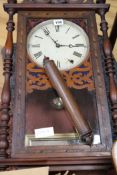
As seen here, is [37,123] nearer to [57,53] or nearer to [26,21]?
[57,53]

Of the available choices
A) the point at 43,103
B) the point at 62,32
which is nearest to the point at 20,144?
the point at 43,103

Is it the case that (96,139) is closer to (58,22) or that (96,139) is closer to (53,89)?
(53,89)

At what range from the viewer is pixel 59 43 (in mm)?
1227

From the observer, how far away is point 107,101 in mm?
1104

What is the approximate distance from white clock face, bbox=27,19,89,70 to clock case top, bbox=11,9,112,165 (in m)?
0.03

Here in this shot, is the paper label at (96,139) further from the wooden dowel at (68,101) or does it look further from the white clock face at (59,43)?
the white clock face at (59,43)

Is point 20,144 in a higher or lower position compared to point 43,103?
lower

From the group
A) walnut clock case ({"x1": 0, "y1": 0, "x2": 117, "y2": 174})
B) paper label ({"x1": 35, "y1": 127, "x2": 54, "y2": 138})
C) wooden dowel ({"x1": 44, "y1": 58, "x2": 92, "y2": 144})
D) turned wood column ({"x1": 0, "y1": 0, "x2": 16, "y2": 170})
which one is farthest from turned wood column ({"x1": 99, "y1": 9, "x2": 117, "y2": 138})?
turned wood column ({"x1": 0, "y1": 0, "x2": 16, "y2": 170})

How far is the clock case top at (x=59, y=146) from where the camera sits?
991 millimetres

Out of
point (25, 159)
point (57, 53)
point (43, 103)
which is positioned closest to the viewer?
point (25, 159)

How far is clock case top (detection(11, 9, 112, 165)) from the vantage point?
0.99 metres

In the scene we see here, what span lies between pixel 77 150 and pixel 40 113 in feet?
0.57

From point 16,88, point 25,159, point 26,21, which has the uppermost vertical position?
point 26,21

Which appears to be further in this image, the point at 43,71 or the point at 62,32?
the point at 62,32
